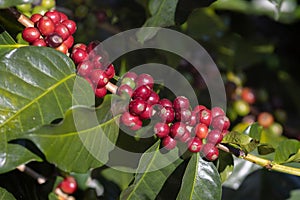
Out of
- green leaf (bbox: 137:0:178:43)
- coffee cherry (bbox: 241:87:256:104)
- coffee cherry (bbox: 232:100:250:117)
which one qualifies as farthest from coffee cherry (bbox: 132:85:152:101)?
coffee cherry (bbox: 241:87:256:104)

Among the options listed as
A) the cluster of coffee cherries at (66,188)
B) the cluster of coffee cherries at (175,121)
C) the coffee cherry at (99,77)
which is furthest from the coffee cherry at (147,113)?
the cluster of coffee cherries at (66,188)

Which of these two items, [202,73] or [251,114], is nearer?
[202,73]

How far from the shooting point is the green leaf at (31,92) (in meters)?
1.06

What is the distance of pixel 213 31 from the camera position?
254cm

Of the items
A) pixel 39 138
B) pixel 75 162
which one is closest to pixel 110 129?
pixel 75 162

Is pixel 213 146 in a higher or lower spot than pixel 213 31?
Result: higher

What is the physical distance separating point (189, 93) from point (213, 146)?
445 millimetres

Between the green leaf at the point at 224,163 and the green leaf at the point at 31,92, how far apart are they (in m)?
0.39

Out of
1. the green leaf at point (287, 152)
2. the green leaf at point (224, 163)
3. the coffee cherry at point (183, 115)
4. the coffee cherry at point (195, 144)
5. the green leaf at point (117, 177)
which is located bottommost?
the green leaf at point (117, 177)

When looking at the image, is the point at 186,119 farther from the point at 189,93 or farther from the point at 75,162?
the point at 189,93

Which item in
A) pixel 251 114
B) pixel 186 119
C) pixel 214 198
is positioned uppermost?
pixel 186 119

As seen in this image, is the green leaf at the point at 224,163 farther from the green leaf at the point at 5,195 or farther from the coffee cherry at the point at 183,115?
the green leaf at the point at 5,195

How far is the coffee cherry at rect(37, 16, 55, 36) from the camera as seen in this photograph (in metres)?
1.19

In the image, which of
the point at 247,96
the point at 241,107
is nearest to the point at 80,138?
the point at 241,107
